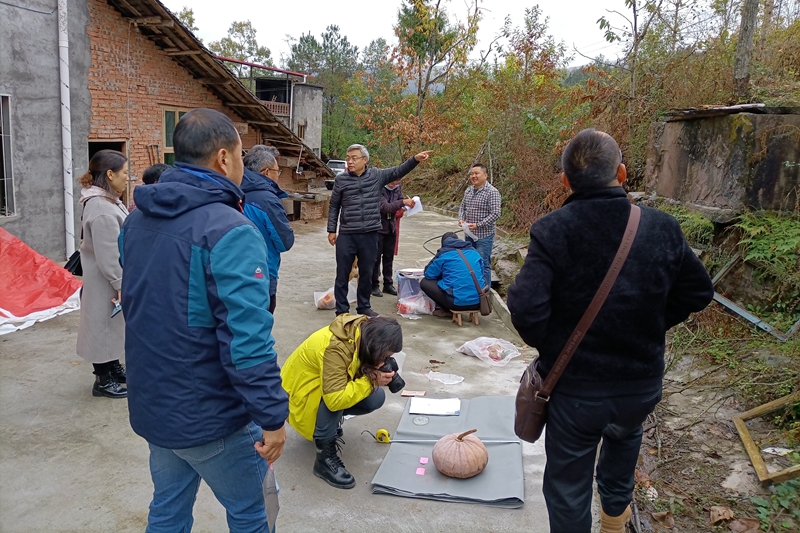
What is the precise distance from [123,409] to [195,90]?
8.28m

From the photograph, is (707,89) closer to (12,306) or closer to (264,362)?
(264,362)

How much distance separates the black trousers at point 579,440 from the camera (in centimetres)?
237

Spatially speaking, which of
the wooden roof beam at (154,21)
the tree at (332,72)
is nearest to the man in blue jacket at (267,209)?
the wooden roof beam at (154,21)

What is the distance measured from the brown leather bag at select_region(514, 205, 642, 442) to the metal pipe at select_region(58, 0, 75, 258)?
314 inches

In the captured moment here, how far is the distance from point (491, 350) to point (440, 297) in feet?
4.21

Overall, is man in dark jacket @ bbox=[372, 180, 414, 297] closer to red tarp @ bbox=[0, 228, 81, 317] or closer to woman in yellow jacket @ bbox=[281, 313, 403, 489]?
red tarp @ bbox=[0, 228, 81, 317]

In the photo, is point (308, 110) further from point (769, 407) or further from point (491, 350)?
point (769, 407)

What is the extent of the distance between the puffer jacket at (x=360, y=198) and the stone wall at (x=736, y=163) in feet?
11.2

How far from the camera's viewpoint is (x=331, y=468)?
11.8 feet

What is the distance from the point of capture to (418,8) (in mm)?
21438

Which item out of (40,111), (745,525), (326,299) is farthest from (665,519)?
→ (40,111)

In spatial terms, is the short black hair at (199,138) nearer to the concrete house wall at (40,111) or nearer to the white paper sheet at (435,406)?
the white paper sheet at (435,406)

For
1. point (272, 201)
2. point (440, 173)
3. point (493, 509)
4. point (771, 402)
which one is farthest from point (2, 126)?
point (440, 173)

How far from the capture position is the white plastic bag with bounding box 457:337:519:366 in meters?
5.86
